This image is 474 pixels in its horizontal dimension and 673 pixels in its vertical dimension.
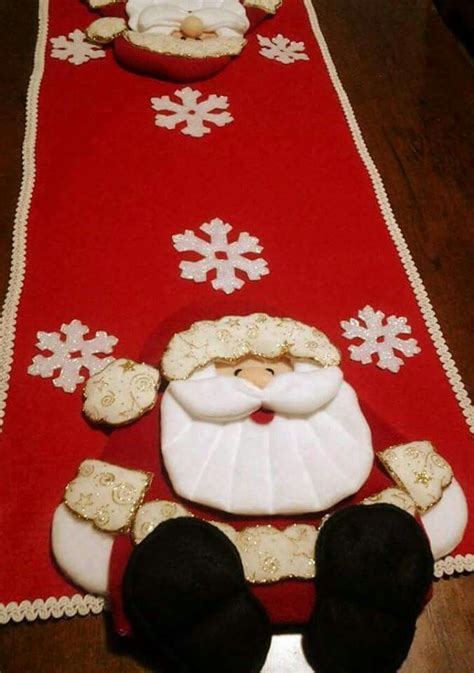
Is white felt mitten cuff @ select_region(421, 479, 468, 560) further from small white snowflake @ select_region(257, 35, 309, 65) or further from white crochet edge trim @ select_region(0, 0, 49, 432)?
small white snowflake @ select_region(257, 35, 309, 65)

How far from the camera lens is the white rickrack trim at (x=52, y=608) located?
762 millimetres

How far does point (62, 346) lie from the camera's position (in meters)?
0.99

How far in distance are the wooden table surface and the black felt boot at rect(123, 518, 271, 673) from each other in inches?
5.3

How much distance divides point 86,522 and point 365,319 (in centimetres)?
55

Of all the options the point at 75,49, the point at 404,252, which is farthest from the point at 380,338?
the point at 75,49

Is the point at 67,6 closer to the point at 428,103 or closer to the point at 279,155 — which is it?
the point at 279,155

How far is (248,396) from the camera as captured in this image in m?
0.78

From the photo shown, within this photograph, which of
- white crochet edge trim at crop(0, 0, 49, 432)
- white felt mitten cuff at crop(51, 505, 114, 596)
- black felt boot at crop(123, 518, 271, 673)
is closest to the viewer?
black felt boot at crop(123, 518, 271, 673)

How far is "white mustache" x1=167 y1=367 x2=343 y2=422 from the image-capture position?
0.77 metres

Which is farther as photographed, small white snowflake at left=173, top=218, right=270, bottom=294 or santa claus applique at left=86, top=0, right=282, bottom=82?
santa claus applique at left=86, top=0, right=282, bottom=82

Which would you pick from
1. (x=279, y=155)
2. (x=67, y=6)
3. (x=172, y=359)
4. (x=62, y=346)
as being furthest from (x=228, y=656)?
(x=67, y=6)

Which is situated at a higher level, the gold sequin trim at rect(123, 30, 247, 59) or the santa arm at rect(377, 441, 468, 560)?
the gold sequin trim at rect(123, 30, 247, 59)

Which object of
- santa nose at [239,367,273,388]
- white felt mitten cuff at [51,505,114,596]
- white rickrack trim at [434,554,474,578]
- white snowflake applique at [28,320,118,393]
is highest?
santa nose at [239,367,273,388]

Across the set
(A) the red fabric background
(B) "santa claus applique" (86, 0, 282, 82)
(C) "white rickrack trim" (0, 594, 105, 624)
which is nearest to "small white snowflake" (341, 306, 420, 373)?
(A) the red fabric background
